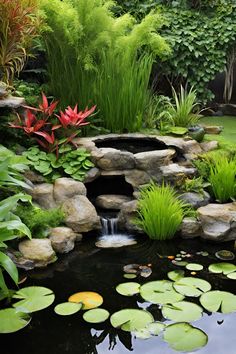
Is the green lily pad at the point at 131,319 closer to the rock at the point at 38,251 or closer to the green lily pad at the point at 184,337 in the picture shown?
the green lily pad at the point at 184,337

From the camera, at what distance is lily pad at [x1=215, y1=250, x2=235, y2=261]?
13.1ft

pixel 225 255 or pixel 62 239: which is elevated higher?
pixel 62 239

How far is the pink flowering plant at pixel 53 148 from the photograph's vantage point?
4.84m

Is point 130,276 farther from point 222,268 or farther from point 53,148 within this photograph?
point 53,148

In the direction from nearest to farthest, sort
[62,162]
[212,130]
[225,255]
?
1. [225,255]
2. [62,162]
3. [212,130]

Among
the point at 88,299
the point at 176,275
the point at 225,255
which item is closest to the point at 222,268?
the point at 225,255

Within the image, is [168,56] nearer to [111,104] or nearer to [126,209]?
[111,104]

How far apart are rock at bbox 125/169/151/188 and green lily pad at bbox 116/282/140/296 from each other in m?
1.75

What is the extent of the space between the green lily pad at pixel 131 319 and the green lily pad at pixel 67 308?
0.28 m

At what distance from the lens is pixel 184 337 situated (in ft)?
9.03

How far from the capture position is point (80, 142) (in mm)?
5203

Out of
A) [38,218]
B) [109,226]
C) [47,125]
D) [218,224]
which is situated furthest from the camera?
[47,125]

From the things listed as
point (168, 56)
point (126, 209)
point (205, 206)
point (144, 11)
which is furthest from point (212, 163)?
point (144, 11)

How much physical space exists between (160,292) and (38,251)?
119cm
